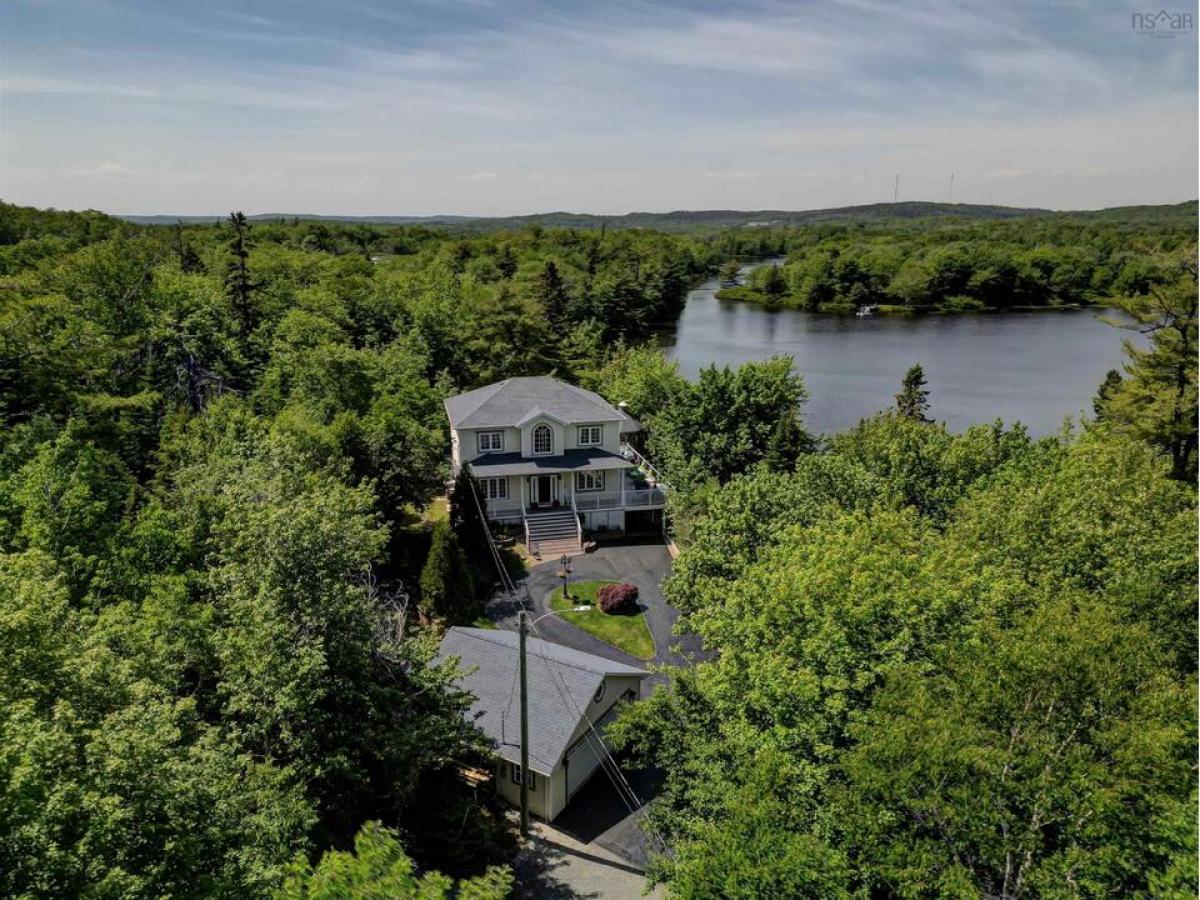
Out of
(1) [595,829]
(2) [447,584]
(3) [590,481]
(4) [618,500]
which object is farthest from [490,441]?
(1) [595,829]

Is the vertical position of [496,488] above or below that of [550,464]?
below

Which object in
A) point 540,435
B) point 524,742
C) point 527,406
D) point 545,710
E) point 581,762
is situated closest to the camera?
point 524,742

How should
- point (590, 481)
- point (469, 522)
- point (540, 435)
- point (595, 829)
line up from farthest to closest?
point (590, 481) < point (540, 435) < point (469, 522) < point (595, 829)

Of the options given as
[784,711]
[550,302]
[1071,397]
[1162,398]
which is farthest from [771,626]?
[1071,397]

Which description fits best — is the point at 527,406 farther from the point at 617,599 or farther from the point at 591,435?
the point at 617,599

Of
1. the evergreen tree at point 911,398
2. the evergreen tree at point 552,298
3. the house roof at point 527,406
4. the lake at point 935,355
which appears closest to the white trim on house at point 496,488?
the house roof at point 527,406

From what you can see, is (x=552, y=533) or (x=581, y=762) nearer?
(x=581, y=762)
